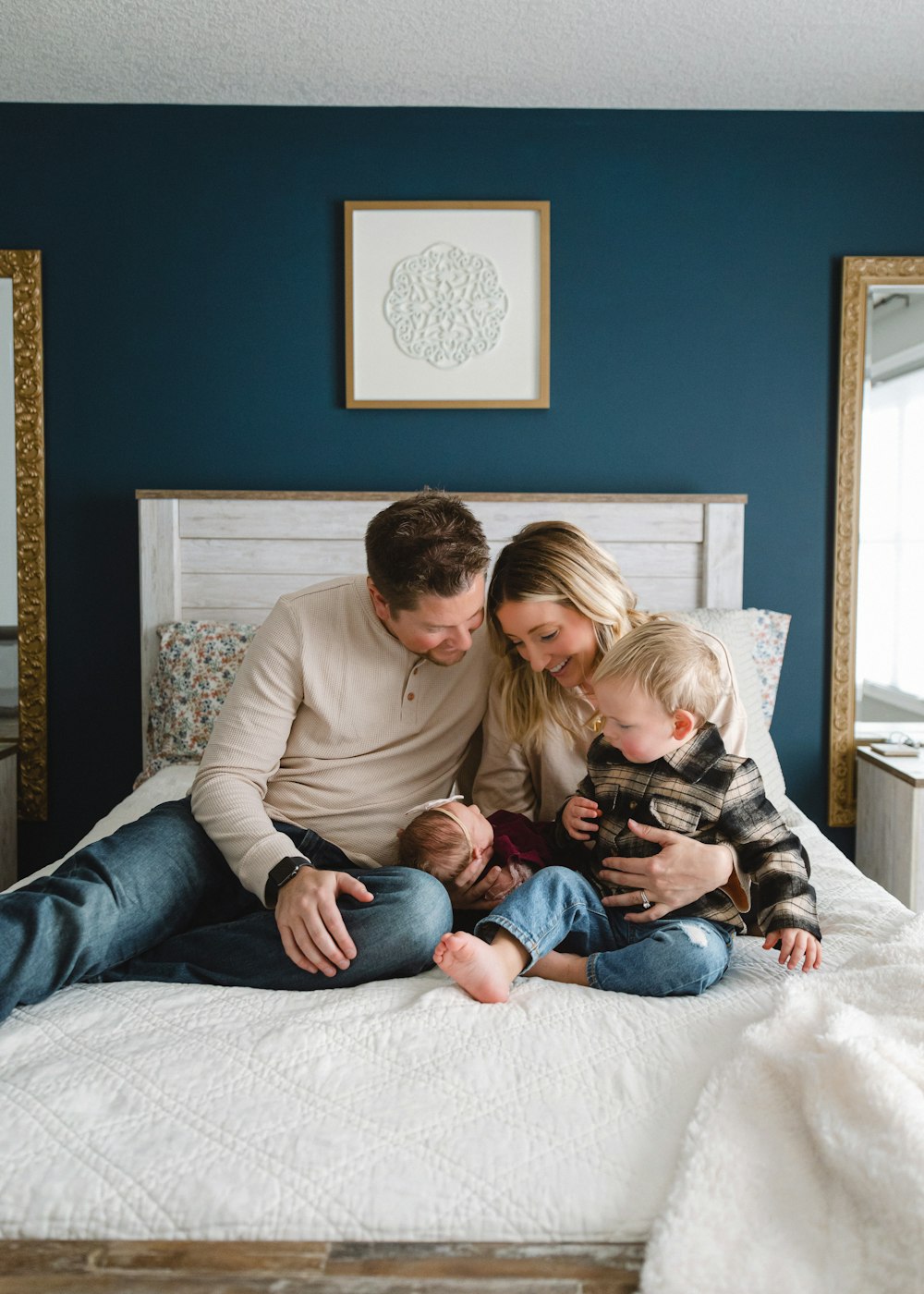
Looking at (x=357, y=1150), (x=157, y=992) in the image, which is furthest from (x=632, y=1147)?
(x=157, y=992)

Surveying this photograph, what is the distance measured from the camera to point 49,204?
2.94 metres

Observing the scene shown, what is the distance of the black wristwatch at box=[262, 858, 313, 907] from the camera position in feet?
4.93

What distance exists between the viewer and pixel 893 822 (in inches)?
108

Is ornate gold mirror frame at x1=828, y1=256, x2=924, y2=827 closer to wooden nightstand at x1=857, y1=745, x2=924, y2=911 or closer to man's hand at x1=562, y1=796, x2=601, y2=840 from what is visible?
wooden nightstand at x1=857, y1=745, x2=924, y2=911

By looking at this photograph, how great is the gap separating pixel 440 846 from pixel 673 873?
0.37m

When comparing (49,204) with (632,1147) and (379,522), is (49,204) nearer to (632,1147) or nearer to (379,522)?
(379,522)

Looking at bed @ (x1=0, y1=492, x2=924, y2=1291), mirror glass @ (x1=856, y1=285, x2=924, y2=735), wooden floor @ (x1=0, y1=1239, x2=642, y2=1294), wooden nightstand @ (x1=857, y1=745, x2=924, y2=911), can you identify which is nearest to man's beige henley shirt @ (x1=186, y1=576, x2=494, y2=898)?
bed @ (x1=0, y1=492, x2=924, y2=1291)

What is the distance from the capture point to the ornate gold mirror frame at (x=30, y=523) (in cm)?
292

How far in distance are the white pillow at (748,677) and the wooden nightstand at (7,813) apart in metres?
2.00

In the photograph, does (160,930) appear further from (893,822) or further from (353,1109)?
(893,822)

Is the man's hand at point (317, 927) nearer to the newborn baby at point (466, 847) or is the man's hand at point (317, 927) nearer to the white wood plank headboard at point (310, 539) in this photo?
the newborn baby at point (466, 847)

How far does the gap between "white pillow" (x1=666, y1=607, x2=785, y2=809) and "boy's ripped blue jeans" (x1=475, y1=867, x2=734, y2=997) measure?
90cm

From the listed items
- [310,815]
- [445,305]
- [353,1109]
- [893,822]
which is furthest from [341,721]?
[893,822]

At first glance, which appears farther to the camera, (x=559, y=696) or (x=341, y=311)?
(x=341, y=311)
